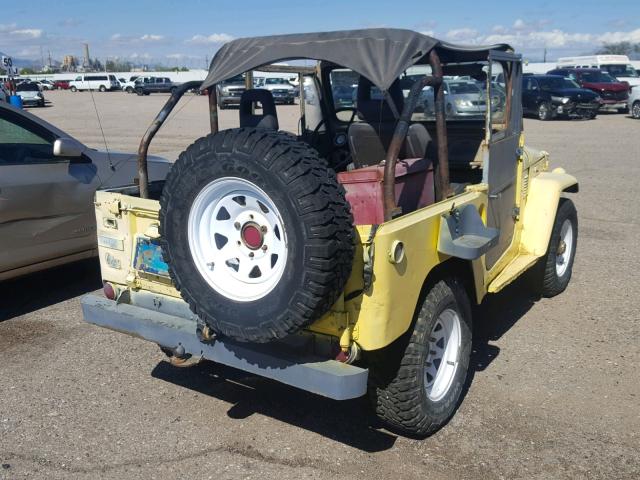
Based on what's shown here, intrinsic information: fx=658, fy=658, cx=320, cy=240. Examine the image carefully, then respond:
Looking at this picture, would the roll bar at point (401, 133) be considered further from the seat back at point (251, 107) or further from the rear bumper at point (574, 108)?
the rear bumper at point (574, 108)

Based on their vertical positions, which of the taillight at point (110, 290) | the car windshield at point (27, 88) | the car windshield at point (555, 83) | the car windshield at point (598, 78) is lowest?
the taillight at point (110, 290)

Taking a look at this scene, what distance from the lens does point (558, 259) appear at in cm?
569

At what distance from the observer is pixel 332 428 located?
3.61m

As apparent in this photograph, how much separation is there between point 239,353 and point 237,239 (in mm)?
558

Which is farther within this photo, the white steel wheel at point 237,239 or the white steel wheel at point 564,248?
the white steel wheel at point 564,248

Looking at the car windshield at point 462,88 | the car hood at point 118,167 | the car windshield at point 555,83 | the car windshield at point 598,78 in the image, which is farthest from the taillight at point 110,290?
the car windshield at point 598,78

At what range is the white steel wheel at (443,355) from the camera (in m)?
3.52

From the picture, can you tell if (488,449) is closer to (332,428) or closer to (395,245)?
(332,428)

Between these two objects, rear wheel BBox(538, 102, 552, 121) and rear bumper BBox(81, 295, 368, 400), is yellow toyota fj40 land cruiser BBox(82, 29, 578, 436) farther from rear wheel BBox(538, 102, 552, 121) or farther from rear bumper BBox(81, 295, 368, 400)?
rear wheel BBox(538, 102, 552, 121)

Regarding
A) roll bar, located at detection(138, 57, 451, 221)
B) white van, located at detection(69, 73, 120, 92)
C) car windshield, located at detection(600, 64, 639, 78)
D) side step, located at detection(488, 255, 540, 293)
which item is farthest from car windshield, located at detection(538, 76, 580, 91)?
white van, located at detection(69, 73, 120, 92)

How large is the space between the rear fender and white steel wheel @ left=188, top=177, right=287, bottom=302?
2712 millimetres

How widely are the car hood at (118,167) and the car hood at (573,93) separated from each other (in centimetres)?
2087

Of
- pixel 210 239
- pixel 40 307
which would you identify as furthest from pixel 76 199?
pixel 210 239

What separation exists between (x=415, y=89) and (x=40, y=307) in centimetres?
380
